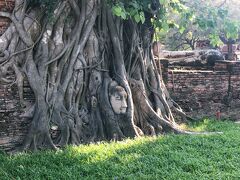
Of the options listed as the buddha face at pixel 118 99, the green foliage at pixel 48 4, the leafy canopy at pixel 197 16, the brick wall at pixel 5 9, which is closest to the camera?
the brick wall at pixel 5 9

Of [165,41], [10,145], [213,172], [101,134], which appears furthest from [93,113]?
[165,41]

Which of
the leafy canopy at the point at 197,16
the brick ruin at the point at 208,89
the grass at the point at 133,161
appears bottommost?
the grass at the point at 133,161

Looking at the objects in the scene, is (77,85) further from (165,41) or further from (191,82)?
(165,41)

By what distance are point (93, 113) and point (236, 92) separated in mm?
4581

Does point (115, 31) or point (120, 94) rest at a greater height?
point (115, 31)

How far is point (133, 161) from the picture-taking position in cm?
475

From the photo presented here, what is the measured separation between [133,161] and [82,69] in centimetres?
188

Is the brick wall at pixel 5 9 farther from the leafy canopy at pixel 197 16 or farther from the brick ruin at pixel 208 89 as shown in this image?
the brick ruin at pixel 208 89

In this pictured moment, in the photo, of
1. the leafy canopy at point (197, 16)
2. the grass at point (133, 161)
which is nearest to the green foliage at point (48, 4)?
the leafy canopy at point (197, 16)

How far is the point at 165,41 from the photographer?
21.7 metres

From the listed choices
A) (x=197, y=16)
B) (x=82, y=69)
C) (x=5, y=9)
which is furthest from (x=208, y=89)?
(x=5, y=9)

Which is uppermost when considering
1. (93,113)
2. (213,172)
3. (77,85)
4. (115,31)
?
(115,31)

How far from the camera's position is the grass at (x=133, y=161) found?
429 cm

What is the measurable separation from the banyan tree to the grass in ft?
1.56
